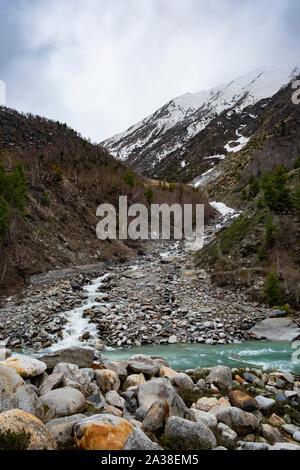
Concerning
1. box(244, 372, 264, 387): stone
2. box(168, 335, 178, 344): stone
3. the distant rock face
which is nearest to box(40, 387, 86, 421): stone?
box(244, 372, 264, 387): stone

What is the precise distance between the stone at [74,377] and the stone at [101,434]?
5.39 ft

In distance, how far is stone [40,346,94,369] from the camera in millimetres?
6348

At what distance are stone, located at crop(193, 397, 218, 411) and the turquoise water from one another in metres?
3.46

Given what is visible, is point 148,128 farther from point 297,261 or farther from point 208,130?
point 297,261

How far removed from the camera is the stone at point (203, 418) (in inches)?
178

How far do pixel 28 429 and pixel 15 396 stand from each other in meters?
0.89

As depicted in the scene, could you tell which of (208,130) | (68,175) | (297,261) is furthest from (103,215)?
(208,130)

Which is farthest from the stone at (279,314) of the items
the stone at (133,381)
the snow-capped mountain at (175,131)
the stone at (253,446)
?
the snow-capped mountain at (175,131)

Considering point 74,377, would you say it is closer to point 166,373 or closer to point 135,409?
point 135,409

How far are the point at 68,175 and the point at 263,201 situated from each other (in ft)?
75.1

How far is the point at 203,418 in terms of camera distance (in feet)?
15.1

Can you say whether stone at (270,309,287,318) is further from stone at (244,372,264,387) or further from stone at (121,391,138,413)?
stone at (121,391,138,413)

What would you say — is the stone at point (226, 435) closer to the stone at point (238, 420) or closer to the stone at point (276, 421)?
the stone at point (238, 420)

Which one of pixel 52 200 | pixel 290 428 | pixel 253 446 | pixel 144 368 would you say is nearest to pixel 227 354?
pixel 144 368
